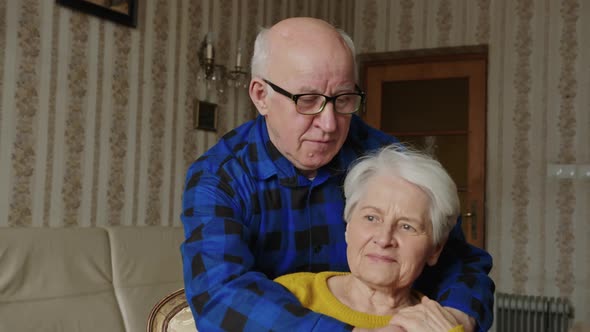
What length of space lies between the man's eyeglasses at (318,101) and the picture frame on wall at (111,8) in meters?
1.72

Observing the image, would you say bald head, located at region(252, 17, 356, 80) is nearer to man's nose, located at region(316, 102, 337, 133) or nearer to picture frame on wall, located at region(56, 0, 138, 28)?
man's nose, located at region(316, 102, 337, 133)

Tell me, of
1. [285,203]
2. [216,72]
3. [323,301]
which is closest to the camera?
[323,301]

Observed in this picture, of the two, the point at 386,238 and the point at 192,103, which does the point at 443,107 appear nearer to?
the point at 192,103

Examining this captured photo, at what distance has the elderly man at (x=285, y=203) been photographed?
1.08 metres

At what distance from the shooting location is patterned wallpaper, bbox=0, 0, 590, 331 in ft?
8.18

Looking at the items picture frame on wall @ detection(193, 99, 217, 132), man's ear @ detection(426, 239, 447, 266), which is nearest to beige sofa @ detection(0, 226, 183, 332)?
picture frame on wall @ detection(193, 99, 217, 132)

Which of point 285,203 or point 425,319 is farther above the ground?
point 285,203

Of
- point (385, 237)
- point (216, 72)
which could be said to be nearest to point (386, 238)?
point (385, 237)

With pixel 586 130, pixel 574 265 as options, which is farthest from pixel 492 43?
pixel 574 265

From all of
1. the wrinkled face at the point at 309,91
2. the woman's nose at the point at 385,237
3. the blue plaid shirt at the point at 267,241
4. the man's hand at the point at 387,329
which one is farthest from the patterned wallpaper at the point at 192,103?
the man's hand at the point at 387,329

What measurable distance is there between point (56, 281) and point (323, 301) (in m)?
1.33

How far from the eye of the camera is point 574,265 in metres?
4.02

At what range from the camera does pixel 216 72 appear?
11.2 ft

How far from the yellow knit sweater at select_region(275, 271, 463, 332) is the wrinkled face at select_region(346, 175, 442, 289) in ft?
0.24
